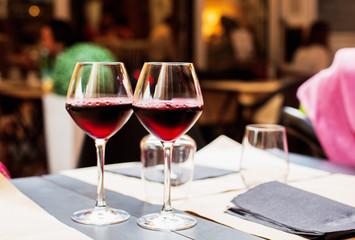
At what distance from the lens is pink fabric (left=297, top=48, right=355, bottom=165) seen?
1995mm

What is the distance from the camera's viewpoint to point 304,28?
10.8 metres

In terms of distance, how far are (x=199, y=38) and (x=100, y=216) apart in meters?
9.35

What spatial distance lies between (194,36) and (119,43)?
1.31 meters

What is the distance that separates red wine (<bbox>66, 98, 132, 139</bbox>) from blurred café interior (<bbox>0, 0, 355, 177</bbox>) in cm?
505

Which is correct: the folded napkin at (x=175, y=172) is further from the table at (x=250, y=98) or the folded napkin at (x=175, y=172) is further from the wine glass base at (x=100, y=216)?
the table at (x=250, y=98)

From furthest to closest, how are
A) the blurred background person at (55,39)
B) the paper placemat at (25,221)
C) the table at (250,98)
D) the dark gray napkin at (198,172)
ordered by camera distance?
the blurred background person at (55,39)
the table at (250,98)
the dark gray napkin at (198,172)
the paper placemat at (25,221)

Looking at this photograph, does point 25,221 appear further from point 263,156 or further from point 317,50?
point 317,50

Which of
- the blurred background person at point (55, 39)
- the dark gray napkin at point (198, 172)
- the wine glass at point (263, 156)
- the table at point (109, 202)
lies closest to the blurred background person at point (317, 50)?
the blurred background person at point (55, 39)

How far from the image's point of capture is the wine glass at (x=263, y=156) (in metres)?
1.34

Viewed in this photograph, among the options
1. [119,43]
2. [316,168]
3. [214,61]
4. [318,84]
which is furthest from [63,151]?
[214,61]

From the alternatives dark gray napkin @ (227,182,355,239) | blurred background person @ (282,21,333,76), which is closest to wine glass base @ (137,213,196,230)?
dark gray napkin @ (227,182,355,239)

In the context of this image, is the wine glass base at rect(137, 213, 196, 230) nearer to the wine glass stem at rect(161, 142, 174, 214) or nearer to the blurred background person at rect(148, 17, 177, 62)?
the wine glass stem at rect(161, 142, 174, 214)

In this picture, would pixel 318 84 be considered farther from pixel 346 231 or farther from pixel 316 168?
pixel 346 231

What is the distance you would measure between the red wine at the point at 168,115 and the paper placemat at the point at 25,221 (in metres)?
0.22
